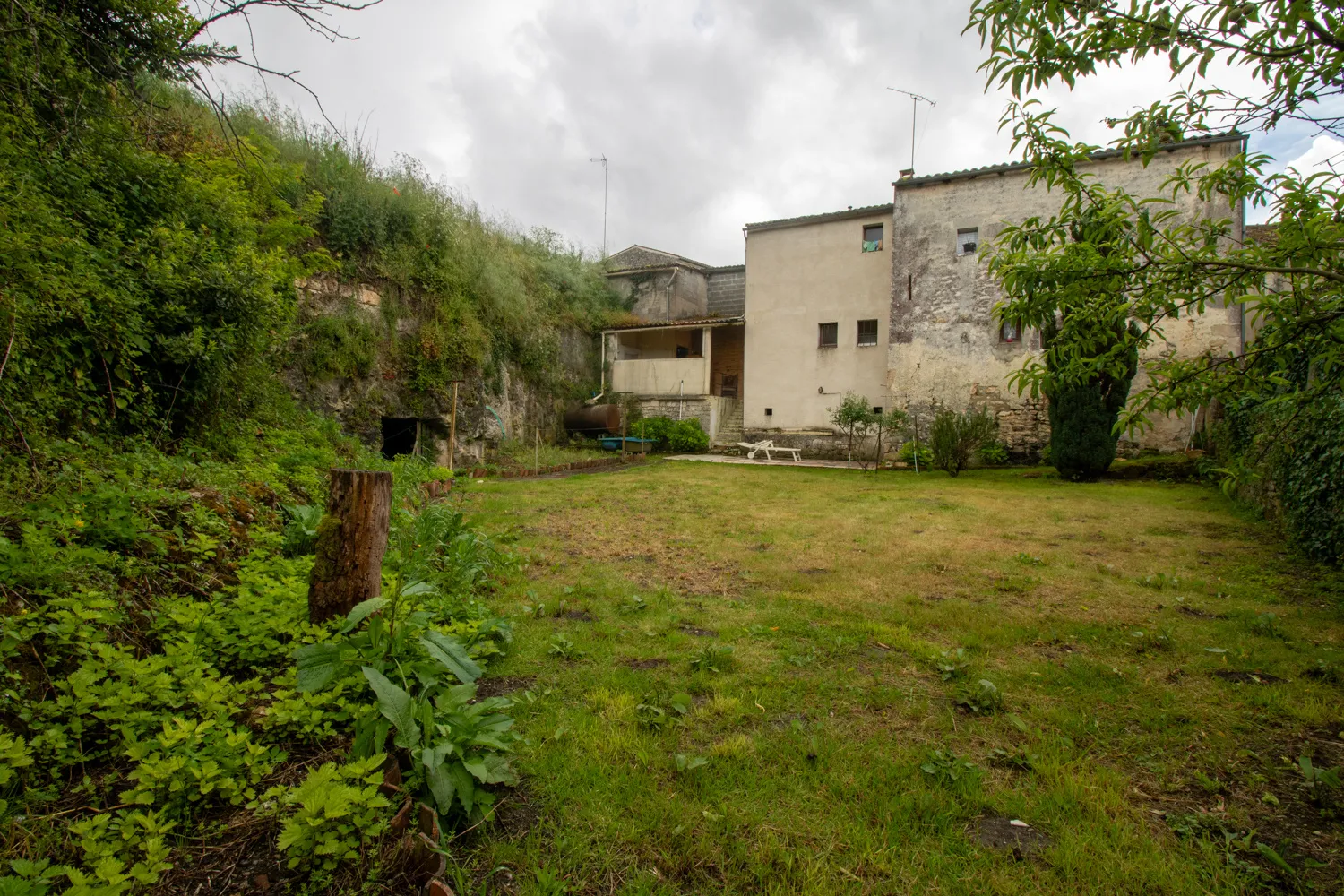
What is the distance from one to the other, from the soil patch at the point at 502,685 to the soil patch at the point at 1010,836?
1.90 meters

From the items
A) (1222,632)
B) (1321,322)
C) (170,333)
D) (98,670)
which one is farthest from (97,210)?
(1222,632)

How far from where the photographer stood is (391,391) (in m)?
10.4

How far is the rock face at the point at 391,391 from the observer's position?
9195 mm

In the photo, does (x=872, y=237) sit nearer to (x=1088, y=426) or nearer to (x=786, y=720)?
(x=1088, y=426)

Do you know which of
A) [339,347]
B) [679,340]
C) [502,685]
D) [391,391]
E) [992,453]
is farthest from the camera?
[679,340]

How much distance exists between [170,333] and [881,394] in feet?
51.4

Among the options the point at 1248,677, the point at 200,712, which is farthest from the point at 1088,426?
the point at 200,712

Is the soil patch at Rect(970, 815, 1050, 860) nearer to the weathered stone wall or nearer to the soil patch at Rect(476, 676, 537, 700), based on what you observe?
the soil patch at Rect(476, 676, 537, 700)

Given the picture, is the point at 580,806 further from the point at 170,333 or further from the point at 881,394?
the point at 881,394

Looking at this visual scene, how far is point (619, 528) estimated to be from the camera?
258 inches

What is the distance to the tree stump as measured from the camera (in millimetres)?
2508

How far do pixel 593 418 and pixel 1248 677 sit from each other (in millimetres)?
14440

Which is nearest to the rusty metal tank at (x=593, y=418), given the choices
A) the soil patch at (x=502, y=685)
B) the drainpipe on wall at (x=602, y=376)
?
the drainpipe on wall at (x=602, y=376)

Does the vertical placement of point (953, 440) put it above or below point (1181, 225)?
below
